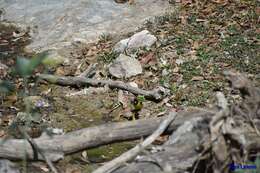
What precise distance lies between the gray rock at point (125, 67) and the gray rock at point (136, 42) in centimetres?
37

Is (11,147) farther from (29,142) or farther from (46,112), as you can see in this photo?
(46,112)

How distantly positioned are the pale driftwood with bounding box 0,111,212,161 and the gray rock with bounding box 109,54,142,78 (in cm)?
250

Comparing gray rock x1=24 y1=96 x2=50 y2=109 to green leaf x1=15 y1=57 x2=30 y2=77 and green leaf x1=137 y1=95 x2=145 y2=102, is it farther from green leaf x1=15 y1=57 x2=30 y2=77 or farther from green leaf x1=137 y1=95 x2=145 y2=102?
green leaf x1=15 y1=57 x2=30 y2=77

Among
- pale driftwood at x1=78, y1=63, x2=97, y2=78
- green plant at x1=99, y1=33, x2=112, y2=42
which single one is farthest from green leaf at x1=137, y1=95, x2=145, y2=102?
green plant at x1=99, y1=33, x2=112, y2=42

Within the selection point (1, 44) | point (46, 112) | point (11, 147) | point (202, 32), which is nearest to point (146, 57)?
point (202, 32)

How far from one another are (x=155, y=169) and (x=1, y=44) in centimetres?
496

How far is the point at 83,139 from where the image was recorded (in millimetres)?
3748

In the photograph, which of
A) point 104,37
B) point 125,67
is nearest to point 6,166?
point 125,67

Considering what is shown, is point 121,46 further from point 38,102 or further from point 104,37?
point 38,102

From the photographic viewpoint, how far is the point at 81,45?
24.4ft

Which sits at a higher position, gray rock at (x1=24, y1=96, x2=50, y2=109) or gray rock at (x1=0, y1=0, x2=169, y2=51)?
gray rock at (x1=0, y1=0, x2=169, y2=51)

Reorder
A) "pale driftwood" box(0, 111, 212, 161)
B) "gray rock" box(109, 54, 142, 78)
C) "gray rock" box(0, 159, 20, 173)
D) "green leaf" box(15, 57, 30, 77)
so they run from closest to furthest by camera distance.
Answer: "green leaf" box(15, 57, 30, 77), "pale driftwood" box(0, 111, 212, 161), "gray rock" box(0, 159, 20, 173), "gray rock" box(109, 54, 142, 78)

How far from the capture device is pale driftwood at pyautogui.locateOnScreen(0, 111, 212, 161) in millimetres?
3668

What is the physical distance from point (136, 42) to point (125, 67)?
0.62 m
